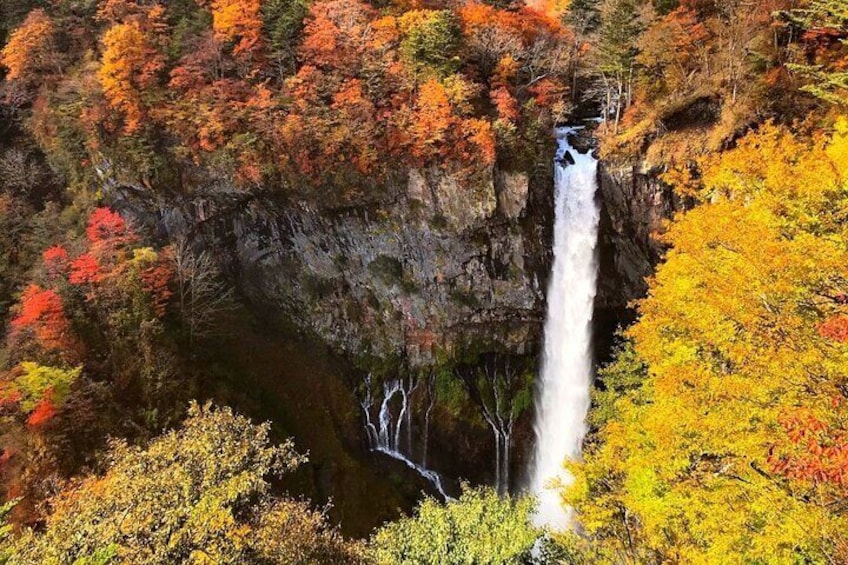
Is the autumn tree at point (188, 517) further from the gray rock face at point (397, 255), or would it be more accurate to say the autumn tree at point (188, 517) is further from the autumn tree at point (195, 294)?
the gray rock face at point (397, 255)

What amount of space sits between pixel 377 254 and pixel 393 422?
28.3 feet

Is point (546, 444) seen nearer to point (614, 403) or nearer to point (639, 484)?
point (614, 403)

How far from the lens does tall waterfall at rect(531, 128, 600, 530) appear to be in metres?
20.2

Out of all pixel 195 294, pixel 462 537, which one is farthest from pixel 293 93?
pixel 462 537

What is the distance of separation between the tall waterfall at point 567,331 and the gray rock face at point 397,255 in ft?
2.41

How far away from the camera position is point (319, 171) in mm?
20234

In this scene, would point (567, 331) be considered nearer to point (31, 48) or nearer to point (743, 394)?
point (743, 394)

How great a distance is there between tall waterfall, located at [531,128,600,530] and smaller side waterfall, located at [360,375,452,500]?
5470 mm

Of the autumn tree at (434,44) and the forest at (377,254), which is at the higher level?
the autumn tree at (434,44)

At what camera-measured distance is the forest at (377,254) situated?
10.3m

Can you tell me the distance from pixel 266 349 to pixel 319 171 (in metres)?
8.89

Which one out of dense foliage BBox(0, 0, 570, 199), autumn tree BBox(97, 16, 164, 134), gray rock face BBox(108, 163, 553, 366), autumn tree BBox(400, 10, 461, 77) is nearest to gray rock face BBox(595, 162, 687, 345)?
gray rock face BBox(108, 163, 553, 366)

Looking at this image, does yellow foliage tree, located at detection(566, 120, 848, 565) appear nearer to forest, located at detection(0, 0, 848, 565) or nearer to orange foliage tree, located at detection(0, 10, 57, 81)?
forest, located at detection(0, 0, 848, 565)

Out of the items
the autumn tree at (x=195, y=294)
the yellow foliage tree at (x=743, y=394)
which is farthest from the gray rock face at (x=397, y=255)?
the yellow foliage tree at (x=743, y=394)
